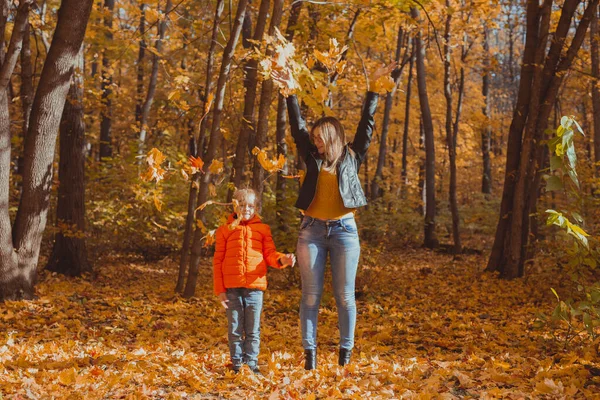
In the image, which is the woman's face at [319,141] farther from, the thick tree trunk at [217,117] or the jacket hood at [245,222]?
the thick tree trunk at [217,117]

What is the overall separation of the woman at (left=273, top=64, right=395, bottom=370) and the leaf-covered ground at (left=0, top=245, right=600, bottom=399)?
0.54 m

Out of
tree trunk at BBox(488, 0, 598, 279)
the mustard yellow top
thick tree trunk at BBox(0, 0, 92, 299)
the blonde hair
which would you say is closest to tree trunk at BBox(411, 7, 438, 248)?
tree trunk at BBox(488, 0, 598, 279)

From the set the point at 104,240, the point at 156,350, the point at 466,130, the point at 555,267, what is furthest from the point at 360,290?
the point at 466,130

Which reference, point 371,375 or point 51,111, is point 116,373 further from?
point 51,111

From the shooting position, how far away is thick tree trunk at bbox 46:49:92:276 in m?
9.42

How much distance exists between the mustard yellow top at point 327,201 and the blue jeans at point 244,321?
749mm

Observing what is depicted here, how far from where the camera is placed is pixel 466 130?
24.3 meters

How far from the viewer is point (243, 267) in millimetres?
4219

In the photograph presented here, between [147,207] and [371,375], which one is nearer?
[371,375]

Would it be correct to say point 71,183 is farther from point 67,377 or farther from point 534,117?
point 534,117

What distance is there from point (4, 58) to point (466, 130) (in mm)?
20213

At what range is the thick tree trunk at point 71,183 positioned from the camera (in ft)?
30.9

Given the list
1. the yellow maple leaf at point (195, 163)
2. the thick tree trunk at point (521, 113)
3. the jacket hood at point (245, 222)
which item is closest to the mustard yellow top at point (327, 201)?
the jacket hood at point (245, 222)

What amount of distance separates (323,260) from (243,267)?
22.5 inches
